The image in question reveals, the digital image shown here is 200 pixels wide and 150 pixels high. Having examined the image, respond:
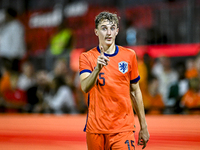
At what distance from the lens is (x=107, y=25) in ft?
10.00

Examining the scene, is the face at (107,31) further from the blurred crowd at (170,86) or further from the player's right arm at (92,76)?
the blurred crowd at (170,86)

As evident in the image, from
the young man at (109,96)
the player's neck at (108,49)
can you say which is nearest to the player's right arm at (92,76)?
the young man at (109,96)

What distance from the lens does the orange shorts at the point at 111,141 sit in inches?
116

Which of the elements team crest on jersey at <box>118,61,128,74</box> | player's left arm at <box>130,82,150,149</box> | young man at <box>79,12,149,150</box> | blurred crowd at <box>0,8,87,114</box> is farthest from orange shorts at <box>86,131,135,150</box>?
blurred crowd at <box>0,8,87,114</box>

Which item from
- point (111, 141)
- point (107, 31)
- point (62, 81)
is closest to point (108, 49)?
point (107, 31)

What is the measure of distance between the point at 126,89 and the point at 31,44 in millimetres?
10449

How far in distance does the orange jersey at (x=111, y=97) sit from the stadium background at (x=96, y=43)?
4.72ft

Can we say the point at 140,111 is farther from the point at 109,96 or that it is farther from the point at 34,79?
the point at 34,79

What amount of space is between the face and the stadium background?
1.81 meters

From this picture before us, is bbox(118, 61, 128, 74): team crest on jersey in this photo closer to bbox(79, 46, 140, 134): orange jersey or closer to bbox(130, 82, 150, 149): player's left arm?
bbox(79, 46, 140, 134): orange jersey

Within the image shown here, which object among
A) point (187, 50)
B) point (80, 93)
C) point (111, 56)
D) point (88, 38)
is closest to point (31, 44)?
point (88, 38)

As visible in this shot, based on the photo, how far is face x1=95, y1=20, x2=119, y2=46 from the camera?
302cm

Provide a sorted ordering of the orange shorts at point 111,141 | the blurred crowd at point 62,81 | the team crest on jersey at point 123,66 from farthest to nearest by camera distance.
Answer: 1. the blurred crowd at point 62,81
2. the team crest on jersey at point 123,66
3. the orange shorts at point 111,141

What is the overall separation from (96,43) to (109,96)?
878 cm
